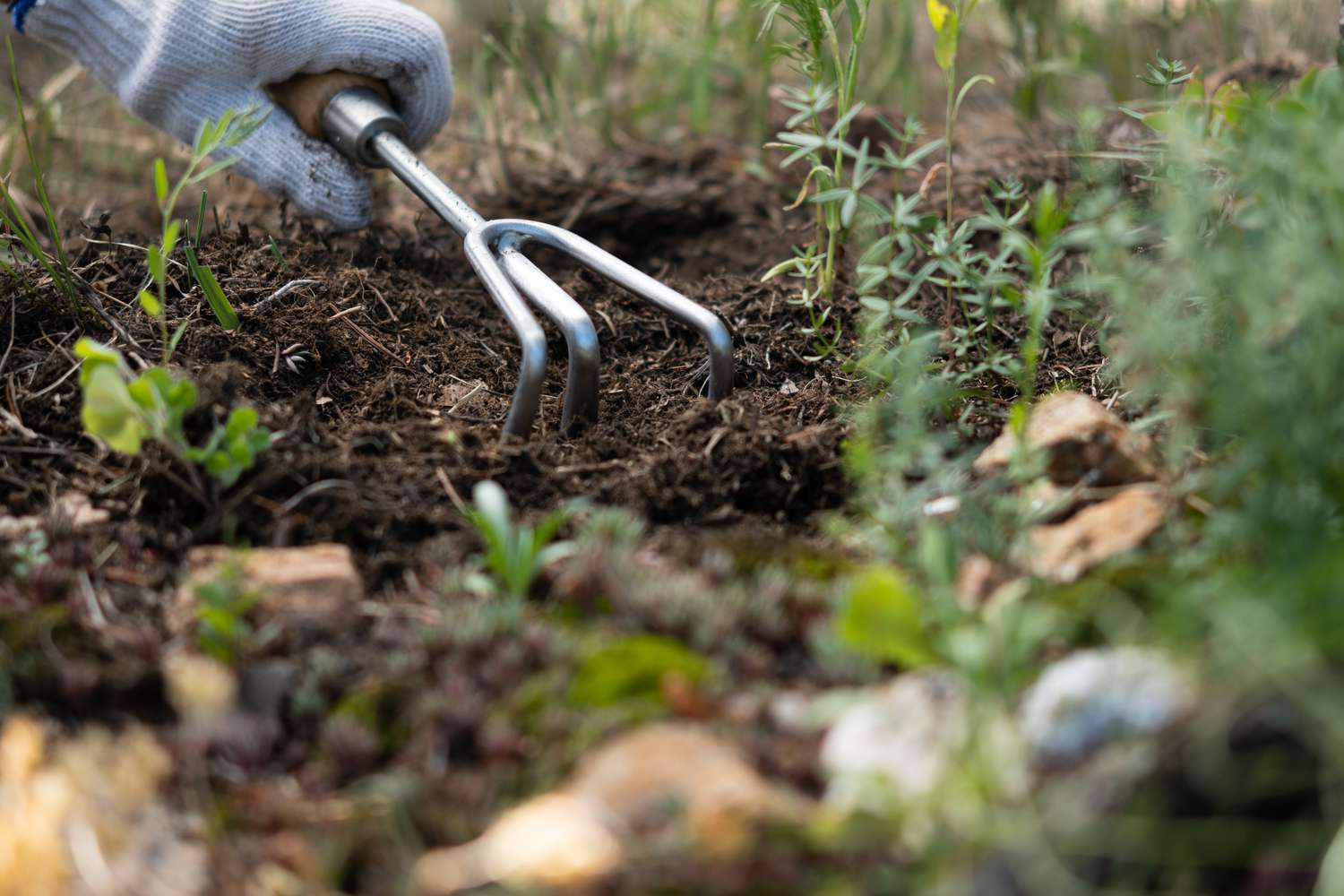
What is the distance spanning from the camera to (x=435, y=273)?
2.79 m

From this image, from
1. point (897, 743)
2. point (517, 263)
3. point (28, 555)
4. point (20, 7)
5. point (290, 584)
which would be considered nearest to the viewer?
point (897, 743)

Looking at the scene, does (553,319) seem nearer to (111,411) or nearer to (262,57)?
(111,411)

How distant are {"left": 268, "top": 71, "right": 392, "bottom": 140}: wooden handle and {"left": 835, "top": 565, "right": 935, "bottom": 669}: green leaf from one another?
2.00 m

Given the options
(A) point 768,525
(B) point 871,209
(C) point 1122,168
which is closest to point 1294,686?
(A) point 768,525

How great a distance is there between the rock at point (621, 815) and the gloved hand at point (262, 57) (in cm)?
191

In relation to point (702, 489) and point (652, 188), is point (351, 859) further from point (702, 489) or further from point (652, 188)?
point (652, 188)

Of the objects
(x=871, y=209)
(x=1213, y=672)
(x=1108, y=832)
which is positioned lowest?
(x=1108, y=832)

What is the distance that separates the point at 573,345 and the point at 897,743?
997 mm

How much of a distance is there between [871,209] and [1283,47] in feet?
7.05

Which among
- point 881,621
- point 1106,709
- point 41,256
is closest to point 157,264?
point 41,256

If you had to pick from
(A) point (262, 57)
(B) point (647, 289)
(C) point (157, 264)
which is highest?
(A) point (262, 57)

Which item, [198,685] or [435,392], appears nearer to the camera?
[198,685]

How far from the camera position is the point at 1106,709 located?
1.16 meters

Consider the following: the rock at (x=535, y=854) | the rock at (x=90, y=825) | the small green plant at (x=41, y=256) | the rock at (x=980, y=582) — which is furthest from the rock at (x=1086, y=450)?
the small green plant at (x=41, y=256)
